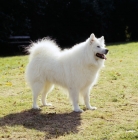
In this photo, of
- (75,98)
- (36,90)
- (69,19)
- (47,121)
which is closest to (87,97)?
(75,98)

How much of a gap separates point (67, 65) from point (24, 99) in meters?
1.66

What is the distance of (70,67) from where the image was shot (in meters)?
6.41

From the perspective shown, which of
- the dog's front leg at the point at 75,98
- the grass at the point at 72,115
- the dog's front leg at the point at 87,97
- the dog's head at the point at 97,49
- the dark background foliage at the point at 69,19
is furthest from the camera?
the dark background foliage at the point at 69,19

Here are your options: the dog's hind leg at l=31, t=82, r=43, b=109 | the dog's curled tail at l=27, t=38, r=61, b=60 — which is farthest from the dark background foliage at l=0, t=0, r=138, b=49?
the dog's hind leg at l=31, t=82, r=43, b=109

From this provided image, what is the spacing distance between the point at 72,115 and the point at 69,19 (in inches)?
809

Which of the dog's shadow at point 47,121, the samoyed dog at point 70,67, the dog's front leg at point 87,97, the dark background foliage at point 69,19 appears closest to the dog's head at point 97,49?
the samoyed dog at point 70,67

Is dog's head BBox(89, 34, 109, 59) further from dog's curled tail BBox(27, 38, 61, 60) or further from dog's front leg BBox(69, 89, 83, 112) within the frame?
dog's curled tail BBox(27, 38, 61, 60)

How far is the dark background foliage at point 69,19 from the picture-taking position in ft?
66.9

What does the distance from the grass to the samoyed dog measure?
41cm

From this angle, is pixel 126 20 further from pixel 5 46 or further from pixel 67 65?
pixel 67 65

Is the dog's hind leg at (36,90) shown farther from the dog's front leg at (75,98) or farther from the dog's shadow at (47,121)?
the dog's front leg at (75,98)

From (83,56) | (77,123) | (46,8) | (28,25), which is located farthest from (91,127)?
(46,8)

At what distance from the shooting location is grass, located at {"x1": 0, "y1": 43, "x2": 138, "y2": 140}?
4966 millimetres

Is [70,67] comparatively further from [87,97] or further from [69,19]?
[69,19]
